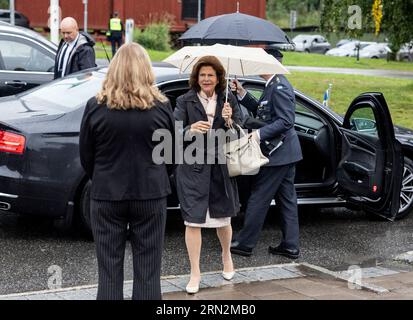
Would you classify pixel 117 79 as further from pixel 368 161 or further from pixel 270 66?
pixel 368 161

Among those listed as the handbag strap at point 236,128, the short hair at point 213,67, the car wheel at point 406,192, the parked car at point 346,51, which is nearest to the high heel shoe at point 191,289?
the handbag strap at point 236,128

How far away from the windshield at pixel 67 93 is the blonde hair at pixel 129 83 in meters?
2.80

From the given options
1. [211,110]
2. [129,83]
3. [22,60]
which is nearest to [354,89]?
[22,60]

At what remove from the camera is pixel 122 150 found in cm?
461

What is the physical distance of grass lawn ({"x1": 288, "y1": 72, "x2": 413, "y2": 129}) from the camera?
17.3m

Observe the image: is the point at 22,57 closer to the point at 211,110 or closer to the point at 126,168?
the point at 211,110

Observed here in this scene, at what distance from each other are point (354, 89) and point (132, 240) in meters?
16.4

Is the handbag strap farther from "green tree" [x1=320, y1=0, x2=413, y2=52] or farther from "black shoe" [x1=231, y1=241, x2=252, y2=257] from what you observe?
"green tree" [x1=320, y1=0, x2=413, y2=52]

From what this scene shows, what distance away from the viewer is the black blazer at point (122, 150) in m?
4.58

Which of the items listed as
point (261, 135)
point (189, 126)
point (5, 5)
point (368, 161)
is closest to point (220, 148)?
point (189, 126)

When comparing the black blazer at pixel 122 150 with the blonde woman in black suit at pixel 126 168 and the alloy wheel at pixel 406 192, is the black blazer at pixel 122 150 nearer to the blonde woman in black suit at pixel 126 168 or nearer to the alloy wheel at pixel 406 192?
the blonde woman in black suit at pixel 126 168

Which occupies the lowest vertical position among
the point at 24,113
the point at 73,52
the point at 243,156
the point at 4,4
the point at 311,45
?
the point at 311,45
